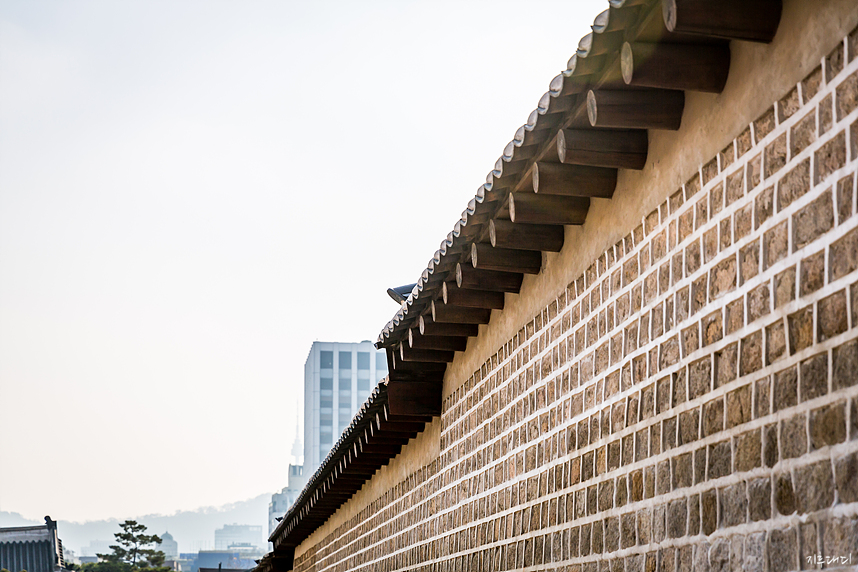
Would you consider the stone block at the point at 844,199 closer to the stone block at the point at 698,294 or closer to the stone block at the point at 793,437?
the stone block at the point at 793,437

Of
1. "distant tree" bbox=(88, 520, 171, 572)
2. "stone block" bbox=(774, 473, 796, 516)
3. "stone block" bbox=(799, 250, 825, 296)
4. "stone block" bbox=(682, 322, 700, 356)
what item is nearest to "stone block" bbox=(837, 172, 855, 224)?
"stone block" bbox=(799, 250, 825, 296)

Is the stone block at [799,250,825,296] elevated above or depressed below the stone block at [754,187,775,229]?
below

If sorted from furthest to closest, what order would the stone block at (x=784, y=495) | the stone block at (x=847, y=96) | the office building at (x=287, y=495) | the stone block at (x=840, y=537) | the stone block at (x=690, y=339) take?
the office building at (x=287, y=495) → the stone block at (x=690, y=339) → the stone block at (x=784, y=495) → the stone block at (x=847, y=96) → the stone block at (x=840, y=537)

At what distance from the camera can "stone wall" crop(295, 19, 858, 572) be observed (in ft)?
9.55

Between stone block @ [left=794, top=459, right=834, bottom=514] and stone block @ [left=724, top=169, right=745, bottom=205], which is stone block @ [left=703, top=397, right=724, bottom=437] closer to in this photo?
stone block @ [left=794, top=459, right=834, bottom=514]

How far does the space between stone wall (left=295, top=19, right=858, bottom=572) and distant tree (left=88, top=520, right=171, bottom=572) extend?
52.6 metres

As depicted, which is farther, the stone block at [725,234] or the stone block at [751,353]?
the stone block at [725,234]

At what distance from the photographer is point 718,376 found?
359cm

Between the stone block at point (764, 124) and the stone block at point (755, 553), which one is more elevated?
the stone block at point (764, 124)

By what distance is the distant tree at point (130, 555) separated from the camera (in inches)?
2180

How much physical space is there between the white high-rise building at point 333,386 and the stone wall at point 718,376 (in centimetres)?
9063

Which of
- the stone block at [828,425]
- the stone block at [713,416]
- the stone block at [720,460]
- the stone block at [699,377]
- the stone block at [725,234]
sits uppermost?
the stone block at [725,234]

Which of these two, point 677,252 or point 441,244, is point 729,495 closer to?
point 677,252

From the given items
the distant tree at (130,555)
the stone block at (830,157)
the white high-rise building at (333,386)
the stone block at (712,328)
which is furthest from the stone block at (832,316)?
the white high-rise building at (333,386)
